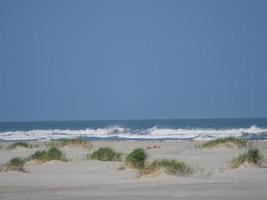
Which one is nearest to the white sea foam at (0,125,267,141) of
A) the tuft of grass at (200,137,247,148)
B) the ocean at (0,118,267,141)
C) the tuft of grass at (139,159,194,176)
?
the ocean at (0,118,267,141)

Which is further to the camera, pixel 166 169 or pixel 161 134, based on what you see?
pixel 161 134

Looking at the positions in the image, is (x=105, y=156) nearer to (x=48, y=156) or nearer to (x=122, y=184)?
(x=48, y=156)

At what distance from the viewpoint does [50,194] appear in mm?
10320

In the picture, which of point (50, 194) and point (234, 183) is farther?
point (234, 183)

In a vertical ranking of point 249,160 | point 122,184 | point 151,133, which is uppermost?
point 151,133

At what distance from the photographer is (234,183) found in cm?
1113

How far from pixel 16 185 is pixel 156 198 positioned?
12.9ft

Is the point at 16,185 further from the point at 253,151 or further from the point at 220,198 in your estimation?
the point at 253,151

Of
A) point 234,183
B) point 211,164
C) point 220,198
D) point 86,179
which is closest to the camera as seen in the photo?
point 220,198

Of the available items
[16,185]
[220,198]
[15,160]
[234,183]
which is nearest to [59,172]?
[15,160]

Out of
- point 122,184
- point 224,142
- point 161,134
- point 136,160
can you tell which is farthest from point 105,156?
point 161,134

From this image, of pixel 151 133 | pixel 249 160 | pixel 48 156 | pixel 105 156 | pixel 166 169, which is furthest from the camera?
pixel 151 133

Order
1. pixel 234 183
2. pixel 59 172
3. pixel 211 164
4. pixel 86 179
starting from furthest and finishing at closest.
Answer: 1. pixel 211 164
2. pixel 59 172
3. pixel 86 179
4. pixel 234 183

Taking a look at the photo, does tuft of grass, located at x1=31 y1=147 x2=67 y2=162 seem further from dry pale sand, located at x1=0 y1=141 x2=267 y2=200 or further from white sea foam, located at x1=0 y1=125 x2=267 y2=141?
white sea foam, located at x1=0 y1=125 x2=267 y2=141
